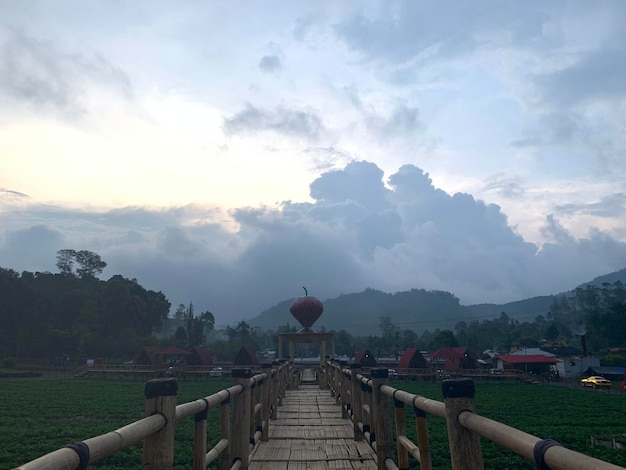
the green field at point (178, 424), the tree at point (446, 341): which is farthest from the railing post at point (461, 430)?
the tree at point (446, 341)

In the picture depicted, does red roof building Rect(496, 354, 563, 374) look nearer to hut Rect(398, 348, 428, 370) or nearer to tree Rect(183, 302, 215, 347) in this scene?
hut Rect(398, 348, 428, 370)

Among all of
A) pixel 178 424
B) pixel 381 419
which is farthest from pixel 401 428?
pixel 178 424

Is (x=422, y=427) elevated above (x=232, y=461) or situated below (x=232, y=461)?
above

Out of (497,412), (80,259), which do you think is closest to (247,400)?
(497,412)

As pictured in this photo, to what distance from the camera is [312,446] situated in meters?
6.96

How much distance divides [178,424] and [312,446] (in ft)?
37.8

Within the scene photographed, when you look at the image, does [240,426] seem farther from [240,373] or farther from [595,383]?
[595,383]

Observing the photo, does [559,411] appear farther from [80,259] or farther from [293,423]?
[80,259]

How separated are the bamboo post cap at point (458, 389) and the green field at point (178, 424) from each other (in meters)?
9.02

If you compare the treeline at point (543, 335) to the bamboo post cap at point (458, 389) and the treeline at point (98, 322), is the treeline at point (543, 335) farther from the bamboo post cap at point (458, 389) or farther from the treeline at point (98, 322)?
the bamboo post cap at point (458, 389)

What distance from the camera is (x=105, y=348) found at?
67.7 metres

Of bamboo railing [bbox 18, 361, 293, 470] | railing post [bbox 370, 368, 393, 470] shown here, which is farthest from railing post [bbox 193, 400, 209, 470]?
railing post [bbox 370, 368, 393, 470]

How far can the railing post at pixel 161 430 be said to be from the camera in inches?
107

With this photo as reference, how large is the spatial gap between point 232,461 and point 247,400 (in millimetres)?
635
